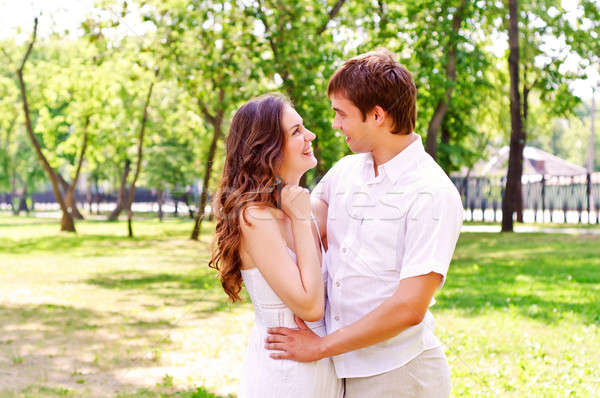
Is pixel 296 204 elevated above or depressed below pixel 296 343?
above

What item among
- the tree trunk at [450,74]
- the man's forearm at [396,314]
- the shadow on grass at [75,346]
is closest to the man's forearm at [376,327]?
the man's forearm at [396,314]

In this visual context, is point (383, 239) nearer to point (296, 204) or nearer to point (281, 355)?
point (296, 204)

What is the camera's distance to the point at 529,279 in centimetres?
1279

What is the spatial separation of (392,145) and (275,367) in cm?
96

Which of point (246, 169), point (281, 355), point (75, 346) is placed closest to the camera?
point (281, 355)

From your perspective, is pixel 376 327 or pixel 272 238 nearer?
pixel 376 327

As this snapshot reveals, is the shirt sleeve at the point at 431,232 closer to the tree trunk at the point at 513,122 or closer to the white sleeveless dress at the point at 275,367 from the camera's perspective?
the white sleeveless dress at the point at 275,367

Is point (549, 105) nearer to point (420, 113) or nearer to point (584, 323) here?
point (420, 113)

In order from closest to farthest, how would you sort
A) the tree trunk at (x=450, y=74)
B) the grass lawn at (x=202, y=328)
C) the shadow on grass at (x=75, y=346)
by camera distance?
the grass lawn at (x=202, y=328)
the shadow on grass at (x=75, y=346)
the tree trunk at (x=450, y=74)

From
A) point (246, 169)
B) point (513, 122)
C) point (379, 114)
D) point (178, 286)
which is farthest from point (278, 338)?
point (513, 122)

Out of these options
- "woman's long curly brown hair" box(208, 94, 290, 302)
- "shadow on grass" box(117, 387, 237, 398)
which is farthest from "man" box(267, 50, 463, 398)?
"shadow on grass" box(117, 387, 237, 398)

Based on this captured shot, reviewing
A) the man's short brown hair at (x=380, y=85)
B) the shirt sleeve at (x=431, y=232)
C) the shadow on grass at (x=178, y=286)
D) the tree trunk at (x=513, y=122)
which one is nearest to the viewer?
the shirt sleeve at (x=431, y=232)

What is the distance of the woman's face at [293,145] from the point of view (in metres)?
2.71

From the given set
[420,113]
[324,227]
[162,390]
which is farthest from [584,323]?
[420,113]
